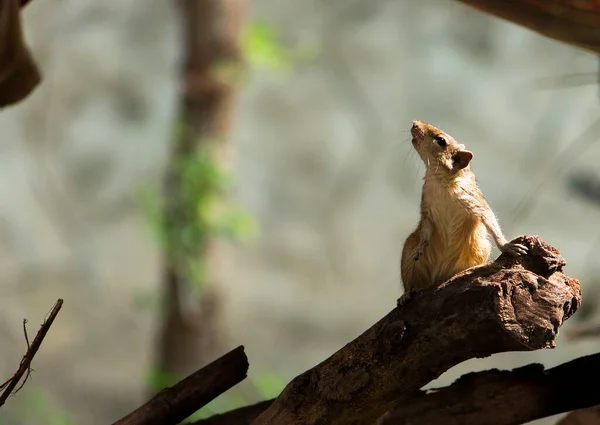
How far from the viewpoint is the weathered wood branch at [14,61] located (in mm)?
1771

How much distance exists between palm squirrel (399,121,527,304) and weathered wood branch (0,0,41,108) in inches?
37.0

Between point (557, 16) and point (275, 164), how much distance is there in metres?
5.23

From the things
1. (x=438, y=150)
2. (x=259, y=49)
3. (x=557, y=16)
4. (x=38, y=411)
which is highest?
(x=259, y=49)

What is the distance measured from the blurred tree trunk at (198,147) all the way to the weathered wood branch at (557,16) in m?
2.68

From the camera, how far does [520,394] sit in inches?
59.9

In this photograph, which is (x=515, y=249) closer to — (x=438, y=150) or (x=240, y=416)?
(x=438, y=150)

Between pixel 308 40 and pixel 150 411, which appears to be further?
pixel 308 40

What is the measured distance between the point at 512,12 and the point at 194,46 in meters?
2.86

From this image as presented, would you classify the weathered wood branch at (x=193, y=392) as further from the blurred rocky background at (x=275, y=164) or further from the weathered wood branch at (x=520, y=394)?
the blurred rocky background at (x=275, y=164)

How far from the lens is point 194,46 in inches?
171

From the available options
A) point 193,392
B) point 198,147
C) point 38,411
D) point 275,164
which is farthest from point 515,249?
point 275,164

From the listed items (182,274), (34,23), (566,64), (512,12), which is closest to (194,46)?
(182,274)

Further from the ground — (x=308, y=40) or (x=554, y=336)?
(x=308, y=40)

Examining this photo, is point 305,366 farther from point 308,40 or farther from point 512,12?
Answer: point 512,12
